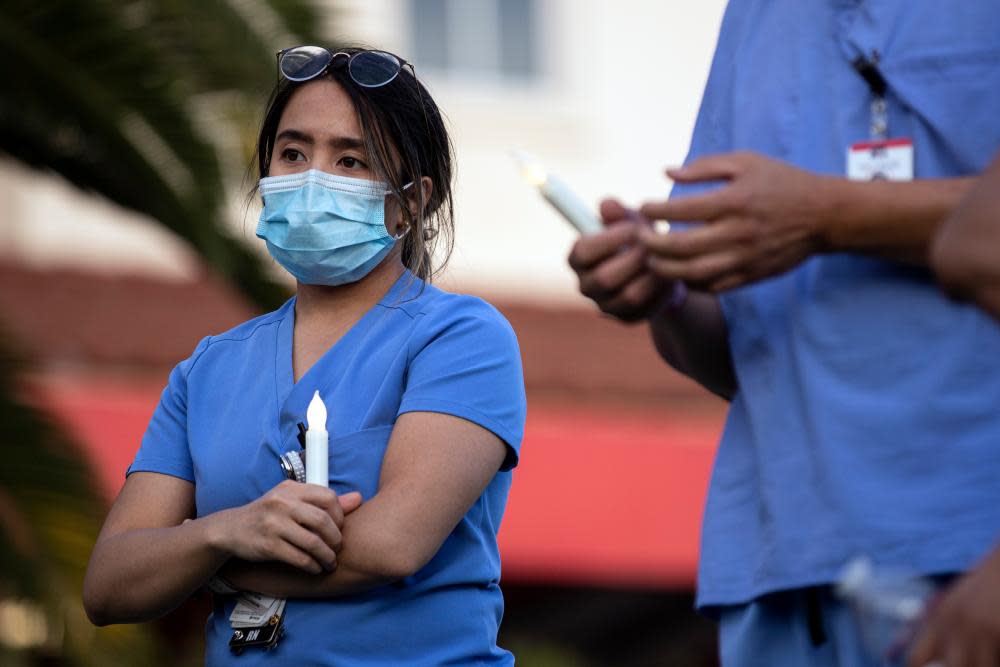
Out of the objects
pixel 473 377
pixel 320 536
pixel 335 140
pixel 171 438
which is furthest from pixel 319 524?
Result: pixel 335 140

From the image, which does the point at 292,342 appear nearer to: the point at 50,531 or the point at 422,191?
the point at 422,191

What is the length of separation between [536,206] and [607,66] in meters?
1.27

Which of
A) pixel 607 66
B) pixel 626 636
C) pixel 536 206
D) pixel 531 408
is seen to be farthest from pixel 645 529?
pixel 607 66

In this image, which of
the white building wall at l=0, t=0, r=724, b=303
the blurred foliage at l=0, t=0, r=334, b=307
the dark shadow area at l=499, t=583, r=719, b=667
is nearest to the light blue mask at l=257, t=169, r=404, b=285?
the blurred foliage at l=0, t=0, r=334, b=307

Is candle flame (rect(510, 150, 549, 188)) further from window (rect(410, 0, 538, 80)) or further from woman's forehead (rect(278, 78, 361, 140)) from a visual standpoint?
window (rect(410, 0, 538, 80))

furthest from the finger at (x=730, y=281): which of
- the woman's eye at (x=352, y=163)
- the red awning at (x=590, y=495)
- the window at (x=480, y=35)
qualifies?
the window at (x=480, y=35)

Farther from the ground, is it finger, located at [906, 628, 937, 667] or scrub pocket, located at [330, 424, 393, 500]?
finger, located at [906, 628, 937, 667]

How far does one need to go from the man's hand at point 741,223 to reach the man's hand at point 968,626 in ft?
1.81

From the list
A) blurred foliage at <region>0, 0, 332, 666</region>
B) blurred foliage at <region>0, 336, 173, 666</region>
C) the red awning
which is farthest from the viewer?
the red awning

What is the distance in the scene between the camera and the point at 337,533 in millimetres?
2453

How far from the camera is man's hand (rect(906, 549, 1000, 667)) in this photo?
1.62 metres

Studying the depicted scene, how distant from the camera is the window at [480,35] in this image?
Answer: 12.6 m

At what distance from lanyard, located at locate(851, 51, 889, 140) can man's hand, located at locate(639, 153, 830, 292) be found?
19cm

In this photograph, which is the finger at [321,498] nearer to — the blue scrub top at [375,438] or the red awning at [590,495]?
the blue scrub top at [375,438]
